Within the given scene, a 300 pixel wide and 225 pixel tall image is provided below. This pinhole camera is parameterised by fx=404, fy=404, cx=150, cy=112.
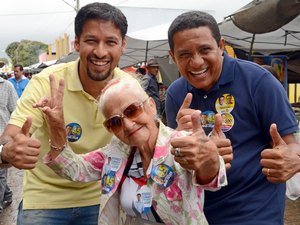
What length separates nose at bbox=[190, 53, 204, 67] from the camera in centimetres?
211

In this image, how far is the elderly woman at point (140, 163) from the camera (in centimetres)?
160

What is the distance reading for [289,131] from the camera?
197 cm

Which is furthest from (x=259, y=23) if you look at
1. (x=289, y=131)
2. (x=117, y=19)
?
(x=289, y=131)

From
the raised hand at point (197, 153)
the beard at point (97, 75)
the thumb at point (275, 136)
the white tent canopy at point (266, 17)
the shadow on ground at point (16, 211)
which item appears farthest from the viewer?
the shadow on ground at point (16, 211)

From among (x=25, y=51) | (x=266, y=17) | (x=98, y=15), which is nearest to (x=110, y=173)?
(x=98, y=15)

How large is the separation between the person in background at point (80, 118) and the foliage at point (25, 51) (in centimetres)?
7313

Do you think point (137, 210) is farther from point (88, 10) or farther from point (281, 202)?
point (88, 10)

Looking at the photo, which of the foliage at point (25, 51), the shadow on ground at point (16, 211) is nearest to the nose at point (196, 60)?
the shadow on ground at point (16, 211)

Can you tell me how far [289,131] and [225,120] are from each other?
32cm

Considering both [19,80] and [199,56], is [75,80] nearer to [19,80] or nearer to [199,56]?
[199,56]

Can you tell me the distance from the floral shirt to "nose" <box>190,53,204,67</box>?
43 centimetres

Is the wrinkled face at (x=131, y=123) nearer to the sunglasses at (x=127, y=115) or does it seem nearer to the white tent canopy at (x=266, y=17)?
the sunglasses at (x=127, y=115)

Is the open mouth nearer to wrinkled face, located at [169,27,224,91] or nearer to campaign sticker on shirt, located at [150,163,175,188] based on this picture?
wrinkled face, located at [169,27,224,91]

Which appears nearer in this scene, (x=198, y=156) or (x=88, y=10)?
(x=198, y=156)
